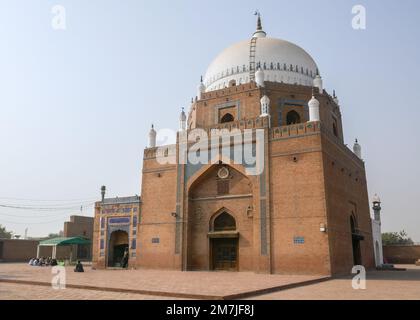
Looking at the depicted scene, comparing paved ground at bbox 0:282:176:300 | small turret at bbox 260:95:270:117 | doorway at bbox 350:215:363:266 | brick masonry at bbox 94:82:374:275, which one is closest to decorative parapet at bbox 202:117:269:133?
brick masonry at bbox 94:82:374:275

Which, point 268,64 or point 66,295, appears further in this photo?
point 268,64

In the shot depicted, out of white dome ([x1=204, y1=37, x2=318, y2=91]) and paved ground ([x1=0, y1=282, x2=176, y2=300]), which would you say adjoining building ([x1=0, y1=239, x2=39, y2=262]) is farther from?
paved ground ([x1=0, y1=282, x2=176, y2=300])

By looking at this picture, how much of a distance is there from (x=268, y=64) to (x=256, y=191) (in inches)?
371

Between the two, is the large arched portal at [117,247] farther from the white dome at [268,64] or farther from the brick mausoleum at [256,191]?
the white dome at [268,64]

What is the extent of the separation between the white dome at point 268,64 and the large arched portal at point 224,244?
9.04 metres

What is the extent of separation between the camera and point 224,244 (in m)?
21.7

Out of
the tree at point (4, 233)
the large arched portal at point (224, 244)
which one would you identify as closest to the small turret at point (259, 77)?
the large arched portal at point (224, 244)

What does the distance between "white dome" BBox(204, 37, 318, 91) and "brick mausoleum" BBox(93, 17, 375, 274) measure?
78mm

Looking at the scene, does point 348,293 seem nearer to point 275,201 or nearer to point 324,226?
point 324,226

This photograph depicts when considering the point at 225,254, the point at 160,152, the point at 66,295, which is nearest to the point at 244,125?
the point at 160,152

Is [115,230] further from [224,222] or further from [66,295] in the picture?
[66,295]
